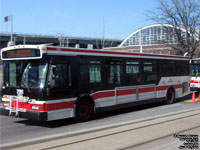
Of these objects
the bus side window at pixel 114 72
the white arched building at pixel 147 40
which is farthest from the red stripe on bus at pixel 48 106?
the white arched building at pixel 147 40

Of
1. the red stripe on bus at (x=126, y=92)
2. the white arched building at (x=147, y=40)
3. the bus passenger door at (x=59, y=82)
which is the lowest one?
the red stripe on bus at (x=126, y=92)

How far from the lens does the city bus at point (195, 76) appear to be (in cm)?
2017

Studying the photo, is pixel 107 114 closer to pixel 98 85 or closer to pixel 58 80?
pixel 98 85

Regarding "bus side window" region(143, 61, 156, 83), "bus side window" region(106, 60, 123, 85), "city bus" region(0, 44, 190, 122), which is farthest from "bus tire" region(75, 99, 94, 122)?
"bus side window" region(143, 61, 156, 83)

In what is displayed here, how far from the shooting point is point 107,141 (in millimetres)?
6977

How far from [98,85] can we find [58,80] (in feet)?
7.00

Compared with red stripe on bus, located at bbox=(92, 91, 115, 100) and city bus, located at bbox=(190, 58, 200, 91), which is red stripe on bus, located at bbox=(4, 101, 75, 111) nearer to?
red stripe on bus, located at bbox=(92, 91, 115, 100)

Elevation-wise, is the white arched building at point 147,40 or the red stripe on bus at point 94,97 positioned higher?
the white arched building at point 147,40

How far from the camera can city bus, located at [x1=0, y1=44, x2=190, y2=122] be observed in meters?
8.90

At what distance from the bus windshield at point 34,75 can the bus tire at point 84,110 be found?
1.78 meters

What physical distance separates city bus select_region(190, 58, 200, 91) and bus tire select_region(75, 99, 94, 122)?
1212 centimetres

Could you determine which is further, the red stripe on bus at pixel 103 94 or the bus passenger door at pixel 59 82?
the red stripe on bus at pixel 103 94

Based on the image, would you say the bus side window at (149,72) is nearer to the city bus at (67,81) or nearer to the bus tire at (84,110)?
the city bus at (67,81)

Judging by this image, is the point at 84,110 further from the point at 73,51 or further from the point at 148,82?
the point at 148,82
